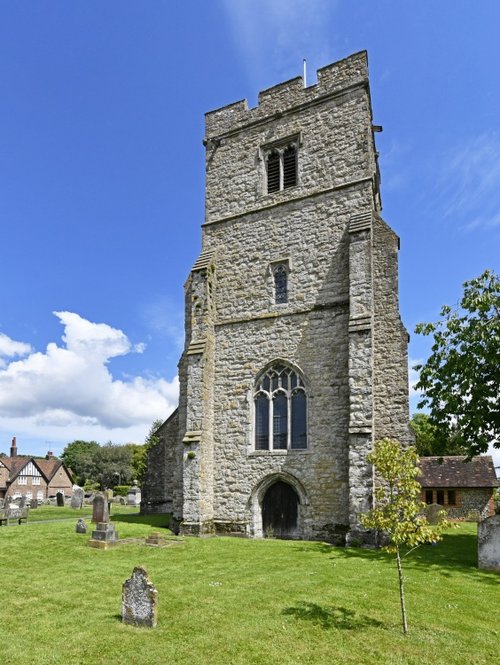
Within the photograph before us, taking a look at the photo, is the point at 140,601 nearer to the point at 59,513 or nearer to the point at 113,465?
the point at 59,513

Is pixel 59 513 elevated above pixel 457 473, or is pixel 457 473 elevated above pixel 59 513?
pixel 457 473

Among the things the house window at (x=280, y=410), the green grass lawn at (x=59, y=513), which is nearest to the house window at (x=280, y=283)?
the house window at (x=280, y=410)

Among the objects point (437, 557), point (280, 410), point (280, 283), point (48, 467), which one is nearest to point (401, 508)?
point (437, 557)

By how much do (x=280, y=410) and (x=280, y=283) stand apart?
15.3ft

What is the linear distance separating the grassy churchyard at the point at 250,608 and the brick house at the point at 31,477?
40.5 m

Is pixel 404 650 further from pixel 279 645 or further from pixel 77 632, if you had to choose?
pixel 77 632

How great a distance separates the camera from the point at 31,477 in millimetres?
51031

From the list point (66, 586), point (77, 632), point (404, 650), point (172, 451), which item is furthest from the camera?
point (172, 451)

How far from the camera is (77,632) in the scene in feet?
22.1

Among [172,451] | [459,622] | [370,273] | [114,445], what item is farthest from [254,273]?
[114,445]

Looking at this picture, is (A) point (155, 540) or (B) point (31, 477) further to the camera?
(B) point (31, 477)

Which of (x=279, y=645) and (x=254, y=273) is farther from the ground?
(x=254, y=273)

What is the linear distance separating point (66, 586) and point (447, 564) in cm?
881

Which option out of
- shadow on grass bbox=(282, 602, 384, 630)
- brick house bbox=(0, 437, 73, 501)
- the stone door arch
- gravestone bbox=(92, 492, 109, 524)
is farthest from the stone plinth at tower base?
brick house bbox=(0, 437, 73, 501)
